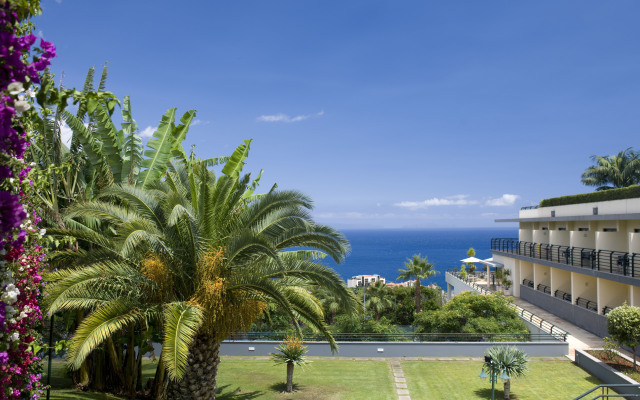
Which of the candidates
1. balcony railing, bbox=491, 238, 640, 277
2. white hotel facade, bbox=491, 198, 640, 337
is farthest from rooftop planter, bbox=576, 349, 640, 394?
balcony railing, bbox=491, 238, 640, 277

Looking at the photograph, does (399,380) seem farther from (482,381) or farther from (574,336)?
(574,336)

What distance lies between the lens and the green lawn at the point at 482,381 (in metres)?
15.0

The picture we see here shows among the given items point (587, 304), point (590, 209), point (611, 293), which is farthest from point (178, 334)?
point (590, 209)

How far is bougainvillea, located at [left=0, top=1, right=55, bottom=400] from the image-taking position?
143 inches

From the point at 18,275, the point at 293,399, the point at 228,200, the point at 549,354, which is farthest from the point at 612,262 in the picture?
the point at 18,275

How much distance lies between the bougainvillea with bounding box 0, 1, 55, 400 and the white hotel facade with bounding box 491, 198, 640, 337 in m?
20.5

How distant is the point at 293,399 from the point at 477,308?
40.2ft

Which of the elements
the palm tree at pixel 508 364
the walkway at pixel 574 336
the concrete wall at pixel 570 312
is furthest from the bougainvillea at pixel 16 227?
the concrete wall at pixel 570 312

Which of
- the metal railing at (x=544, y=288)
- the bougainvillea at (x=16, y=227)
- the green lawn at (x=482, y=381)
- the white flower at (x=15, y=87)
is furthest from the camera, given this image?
the metal railing at (x=544, y=288)

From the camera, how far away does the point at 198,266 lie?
414 inches

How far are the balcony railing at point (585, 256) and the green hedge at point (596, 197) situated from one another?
2839mm

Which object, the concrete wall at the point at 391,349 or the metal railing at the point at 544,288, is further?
the metal railing at the point at 544,288

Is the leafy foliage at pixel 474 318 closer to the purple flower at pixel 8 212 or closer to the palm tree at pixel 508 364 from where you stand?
the palm tree at pixel 508 364

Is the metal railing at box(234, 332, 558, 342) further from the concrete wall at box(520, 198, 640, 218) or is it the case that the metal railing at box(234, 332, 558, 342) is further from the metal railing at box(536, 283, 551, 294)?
the metal railing at box(536, 283, 551, 294)
